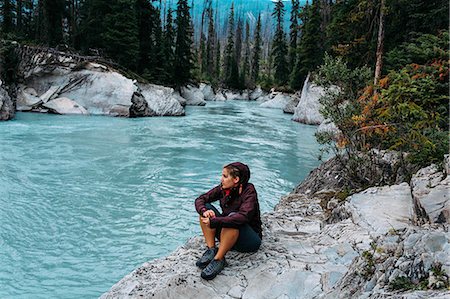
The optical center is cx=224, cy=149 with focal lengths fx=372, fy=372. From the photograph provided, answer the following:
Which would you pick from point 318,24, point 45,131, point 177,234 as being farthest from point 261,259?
point 318,24

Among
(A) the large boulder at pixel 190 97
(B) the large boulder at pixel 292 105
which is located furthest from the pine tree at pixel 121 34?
(B) the large boulder at pixel 292 105

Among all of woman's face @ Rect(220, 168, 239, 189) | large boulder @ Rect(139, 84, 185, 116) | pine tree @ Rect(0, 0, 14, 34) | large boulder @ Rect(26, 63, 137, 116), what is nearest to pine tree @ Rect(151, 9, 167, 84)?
large boulder @ Rect(139, 84, 185, 116)

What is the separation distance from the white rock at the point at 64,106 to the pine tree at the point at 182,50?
15.8m

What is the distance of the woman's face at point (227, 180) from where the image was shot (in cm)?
404

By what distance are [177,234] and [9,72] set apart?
22177mm

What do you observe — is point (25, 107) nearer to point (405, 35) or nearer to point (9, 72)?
point (9, 72)

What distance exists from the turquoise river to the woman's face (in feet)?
7.76

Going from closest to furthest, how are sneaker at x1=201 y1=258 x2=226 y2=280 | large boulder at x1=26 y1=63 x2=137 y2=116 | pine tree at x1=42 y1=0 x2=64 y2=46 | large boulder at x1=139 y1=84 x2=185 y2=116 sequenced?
sneaker at x1=201 y1=258 x2=226 y2=280
large boulder at x1=26 y1=63 x2=137 y2=116
large boulder at x1=139 y1=84 x2=185 y2=116
pine tree at x1=42 y1=0 x2=64 y2=46

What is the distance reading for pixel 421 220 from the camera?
13.5ft

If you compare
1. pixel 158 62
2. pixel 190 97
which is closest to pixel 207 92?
pixel 190 97

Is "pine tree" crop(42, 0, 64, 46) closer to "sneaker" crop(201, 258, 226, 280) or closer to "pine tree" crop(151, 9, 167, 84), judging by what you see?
"pine tree" crop(151, 9, 167, 84)

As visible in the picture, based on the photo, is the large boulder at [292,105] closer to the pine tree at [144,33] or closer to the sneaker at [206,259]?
the pine tree at [144,33]

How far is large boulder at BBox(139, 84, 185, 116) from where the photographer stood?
26734mm

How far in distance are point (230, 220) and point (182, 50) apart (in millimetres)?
38510
